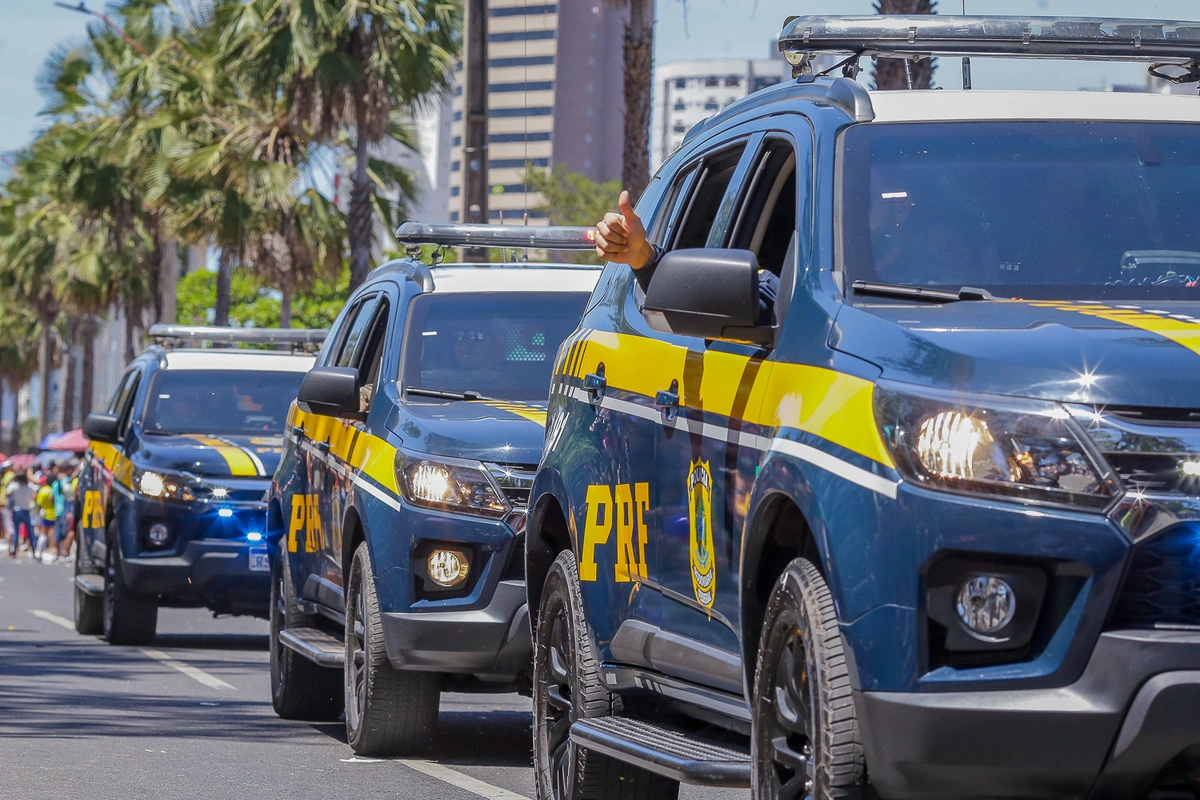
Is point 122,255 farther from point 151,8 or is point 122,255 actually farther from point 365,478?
point 365,478

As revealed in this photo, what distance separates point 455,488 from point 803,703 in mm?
4014

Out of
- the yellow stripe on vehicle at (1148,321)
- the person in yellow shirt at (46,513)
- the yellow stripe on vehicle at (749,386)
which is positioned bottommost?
the person in yellow shirt at (46,513)

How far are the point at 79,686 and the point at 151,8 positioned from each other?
94.8 feet

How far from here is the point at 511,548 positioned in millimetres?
7918

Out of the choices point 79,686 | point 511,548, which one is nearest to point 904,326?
point 511,548

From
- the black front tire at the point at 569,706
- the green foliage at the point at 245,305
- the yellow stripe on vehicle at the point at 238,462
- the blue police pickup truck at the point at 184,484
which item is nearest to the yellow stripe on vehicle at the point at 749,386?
the black front tire at the point at 569,706

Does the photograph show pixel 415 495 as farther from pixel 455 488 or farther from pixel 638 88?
pixel 638 88

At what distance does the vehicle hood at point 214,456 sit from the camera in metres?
14.2

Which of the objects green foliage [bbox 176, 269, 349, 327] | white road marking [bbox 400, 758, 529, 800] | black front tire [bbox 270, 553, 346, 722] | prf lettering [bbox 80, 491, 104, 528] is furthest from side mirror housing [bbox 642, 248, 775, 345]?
green foliage [bbox 176, 269, 349, 327]

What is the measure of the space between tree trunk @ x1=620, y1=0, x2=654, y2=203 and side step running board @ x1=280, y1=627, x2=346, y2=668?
1166 cm

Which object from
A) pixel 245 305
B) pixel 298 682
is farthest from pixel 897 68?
pixel 245 305

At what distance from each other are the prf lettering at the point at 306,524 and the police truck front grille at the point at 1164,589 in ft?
21.0

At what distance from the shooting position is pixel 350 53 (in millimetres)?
28406

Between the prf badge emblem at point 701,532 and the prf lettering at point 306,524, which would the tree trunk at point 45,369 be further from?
the prf badge emblem at point 701,532
